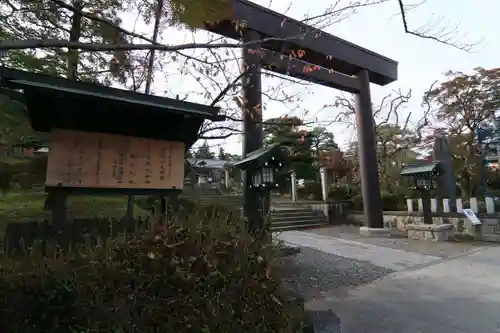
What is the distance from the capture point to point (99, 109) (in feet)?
11.3

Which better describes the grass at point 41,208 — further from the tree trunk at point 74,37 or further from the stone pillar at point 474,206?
the stone pillar at point 474,206

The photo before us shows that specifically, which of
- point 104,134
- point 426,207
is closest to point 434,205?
point 426,207

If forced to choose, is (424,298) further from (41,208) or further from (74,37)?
(41,208)

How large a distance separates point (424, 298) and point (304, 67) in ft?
22.2

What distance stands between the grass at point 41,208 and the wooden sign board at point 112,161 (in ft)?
7.36

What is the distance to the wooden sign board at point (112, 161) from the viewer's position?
3252 mm

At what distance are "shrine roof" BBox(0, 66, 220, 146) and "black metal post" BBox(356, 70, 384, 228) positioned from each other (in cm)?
866

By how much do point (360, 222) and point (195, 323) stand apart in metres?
13.7

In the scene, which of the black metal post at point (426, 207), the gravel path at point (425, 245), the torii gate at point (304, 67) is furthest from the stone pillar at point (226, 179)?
the black metal post at point (426, 207)

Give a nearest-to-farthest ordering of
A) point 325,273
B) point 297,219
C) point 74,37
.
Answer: point 74,37, point 325,273, point 297,219

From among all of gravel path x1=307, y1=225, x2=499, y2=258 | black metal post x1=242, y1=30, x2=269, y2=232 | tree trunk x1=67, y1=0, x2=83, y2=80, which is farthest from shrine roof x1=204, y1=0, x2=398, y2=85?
gravel path x1=307, y1=225, x2=499, y2=258

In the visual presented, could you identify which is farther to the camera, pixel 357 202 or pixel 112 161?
pixel 357 202

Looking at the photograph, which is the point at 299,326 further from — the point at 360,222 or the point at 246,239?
the point at 360,222

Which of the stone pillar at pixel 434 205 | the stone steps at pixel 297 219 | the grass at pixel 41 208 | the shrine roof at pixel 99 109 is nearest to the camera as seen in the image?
the shrine roof at pixel 99 109
